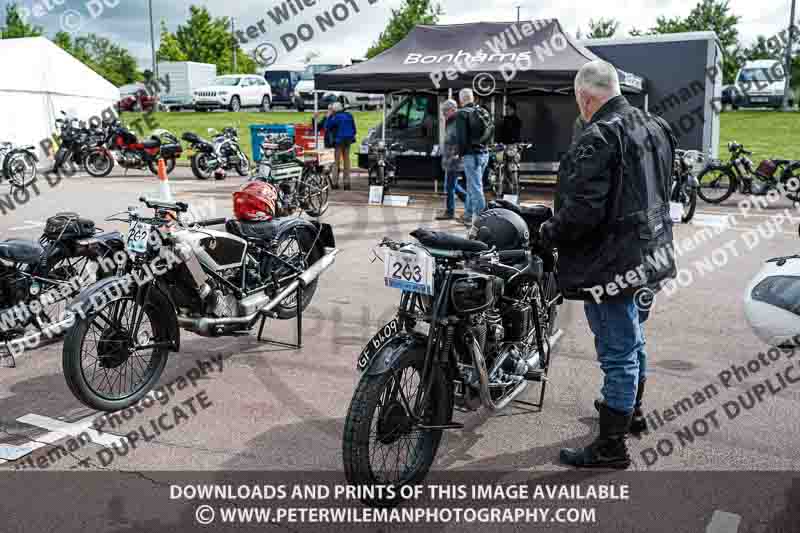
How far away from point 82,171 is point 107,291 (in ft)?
50.4

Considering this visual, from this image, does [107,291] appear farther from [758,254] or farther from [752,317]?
[758,254]

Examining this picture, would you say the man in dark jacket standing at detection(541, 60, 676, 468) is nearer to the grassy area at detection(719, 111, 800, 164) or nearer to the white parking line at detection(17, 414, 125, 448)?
the white parking line at detection(17, 414, 125, 448)

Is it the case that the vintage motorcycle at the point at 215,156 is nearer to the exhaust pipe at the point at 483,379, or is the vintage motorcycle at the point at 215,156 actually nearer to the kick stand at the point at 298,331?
the kick stand at the point at 298,331

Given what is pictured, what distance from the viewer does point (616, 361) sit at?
12.7ft

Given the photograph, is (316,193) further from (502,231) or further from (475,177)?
(502,231)

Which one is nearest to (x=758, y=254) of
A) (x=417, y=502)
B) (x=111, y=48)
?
(x=417, y=502)

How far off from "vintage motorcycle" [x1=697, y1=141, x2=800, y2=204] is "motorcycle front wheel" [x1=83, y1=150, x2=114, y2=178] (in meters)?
12.2

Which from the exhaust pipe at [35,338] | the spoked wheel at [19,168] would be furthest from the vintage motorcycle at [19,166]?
the exhaust pipe at [35,338]

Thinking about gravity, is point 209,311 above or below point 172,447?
above

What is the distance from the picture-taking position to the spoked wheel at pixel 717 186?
44.6 ft

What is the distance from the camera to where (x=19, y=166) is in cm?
1566

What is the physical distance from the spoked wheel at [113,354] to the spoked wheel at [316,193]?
769cm

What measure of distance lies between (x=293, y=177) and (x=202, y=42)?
134ft

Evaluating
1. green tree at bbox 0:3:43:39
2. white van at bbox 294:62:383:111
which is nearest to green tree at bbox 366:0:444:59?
white van at bbox 294:62:383:111
